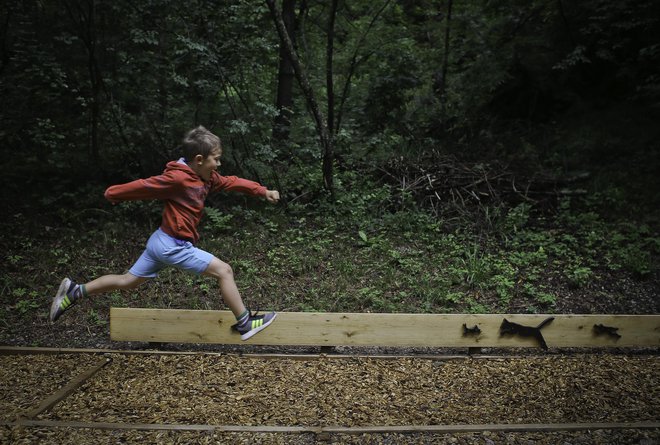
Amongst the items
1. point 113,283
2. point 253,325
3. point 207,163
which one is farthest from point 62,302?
point 207,163

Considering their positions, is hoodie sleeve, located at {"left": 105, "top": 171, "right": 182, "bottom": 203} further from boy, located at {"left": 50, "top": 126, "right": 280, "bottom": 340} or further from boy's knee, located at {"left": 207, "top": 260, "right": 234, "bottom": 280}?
boy's knee, located at {"left": 207, "top": 260, "right": 234, "bottom": 280}

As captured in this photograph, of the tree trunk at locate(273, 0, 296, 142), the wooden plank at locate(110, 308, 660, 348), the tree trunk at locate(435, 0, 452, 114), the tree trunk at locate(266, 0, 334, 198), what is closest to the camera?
the wooden plank at locate(110, 308, 660, 348)

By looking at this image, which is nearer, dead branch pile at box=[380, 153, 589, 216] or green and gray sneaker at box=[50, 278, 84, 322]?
green and gray sneaker at box=[50, 278, 84, 322]

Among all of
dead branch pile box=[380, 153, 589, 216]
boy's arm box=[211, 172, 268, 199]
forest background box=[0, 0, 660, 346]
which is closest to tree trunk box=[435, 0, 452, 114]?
forest background box=[0, 0, 660, 346]

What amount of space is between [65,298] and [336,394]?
232 centimetres

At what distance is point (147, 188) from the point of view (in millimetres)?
3455

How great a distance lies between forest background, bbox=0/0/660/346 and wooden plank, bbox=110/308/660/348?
74 cm

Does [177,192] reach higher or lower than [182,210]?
higher

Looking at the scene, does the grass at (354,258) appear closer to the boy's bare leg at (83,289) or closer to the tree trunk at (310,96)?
the tree trunk at (310,96)

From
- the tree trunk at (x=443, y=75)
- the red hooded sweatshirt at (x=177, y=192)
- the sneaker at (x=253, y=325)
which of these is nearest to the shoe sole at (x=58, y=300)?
the red hooded sweatshirt at (x=177, y=192)

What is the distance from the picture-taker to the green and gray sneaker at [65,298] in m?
3.87

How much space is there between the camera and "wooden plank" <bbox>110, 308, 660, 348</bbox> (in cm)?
478

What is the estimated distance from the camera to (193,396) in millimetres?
4008

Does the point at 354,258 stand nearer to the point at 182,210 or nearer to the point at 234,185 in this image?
the point at 234,185
